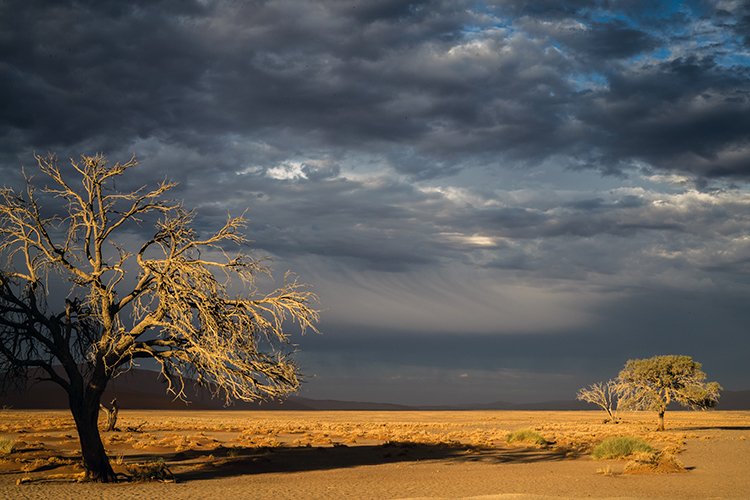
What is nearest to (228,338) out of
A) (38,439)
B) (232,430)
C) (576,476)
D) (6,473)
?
(6,473)

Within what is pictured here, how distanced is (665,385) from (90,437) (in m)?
50.1

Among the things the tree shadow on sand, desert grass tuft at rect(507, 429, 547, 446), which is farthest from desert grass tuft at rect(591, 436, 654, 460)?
desert grass tuft at rect(507, 429, 547, 446)

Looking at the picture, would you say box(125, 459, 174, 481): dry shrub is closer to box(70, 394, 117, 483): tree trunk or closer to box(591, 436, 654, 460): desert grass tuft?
box(70, 394, 117, 483): tree trunk

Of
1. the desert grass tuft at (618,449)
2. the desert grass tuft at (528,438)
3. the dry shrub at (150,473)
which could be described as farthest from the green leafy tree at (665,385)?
the dry shrub at (150,473)

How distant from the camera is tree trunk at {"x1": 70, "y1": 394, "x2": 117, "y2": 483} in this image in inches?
777

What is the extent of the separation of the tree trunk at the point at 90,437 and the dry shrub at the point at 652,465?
60.8ft

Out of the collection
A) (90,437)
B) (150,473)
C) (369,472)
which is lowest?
(369,472)

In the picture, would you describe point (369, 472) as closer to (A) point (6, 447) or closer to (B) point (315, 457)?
(B) point (315, 457)

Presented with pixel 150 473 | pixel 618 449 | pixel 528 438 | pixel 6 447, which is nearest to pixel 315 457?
pixel 150 473

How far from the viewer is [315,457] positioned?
31.6 meters

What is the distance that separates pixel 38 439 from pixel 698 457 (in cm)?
3360

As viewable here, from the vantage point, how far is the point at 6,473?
22.3 metres

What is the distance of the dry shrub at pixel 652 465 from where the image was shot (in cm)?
2642

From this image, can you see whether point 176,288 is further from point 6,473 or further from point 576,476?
point 576,476
